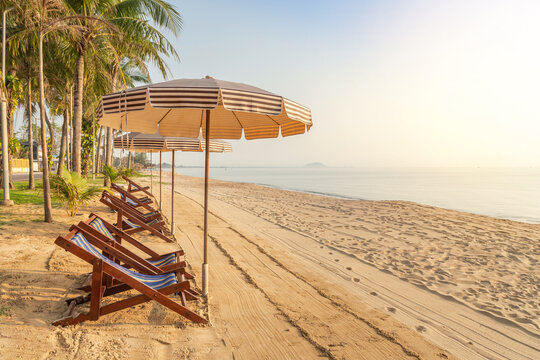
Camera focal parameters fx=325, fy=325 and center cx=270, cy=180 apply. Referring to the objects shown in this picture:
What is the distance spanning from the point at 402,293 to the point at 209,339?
289 cm

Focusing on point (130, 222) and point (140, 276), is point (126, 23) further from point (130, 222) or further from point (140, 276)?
point (140, 276)

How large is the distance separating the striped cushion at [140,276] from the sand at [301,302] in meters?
0.35

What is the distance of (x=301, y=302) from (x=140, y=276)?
6.10 feet

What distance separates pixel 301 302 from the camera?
12.8 feet

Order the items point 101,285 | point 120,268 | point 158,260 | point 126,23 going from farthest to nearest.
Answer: point 126,23, point 158,260, point 120,268, point 101,285

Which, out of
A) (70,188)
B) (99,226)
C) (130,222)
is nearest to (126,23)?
(70,188)

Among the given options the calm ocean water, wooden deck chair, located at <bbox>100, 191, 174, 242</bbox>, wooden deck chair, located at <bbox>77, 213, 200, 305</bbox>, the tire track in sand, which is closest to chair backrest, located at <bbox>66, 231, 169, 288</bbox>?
wooden deck chair, located at <bbox>77, 213, 200, 305</bbox>

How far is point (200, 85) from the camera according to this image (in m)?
2.90

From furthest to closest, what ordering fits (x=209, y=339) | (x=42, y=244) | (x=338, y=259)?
(x=338, y=259) → (x=42, y=244) → (x=209, y=339)

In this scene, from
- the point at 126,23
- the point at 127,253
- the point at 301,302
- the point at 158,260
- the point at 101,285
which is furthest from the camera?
the point at 126,23

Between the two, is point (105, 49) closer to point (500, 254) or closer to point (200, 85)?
point (200, 85)

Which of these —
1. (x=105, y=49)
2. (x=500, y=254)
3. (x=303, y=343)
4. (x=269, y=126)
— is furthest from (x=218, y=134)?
(x=105, y=49)

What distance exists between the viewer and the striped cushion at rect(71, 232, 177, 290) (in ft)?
9.49

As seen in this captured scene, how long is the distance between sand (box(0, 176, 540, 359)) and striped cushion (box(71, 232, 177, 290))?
35 centimetres
